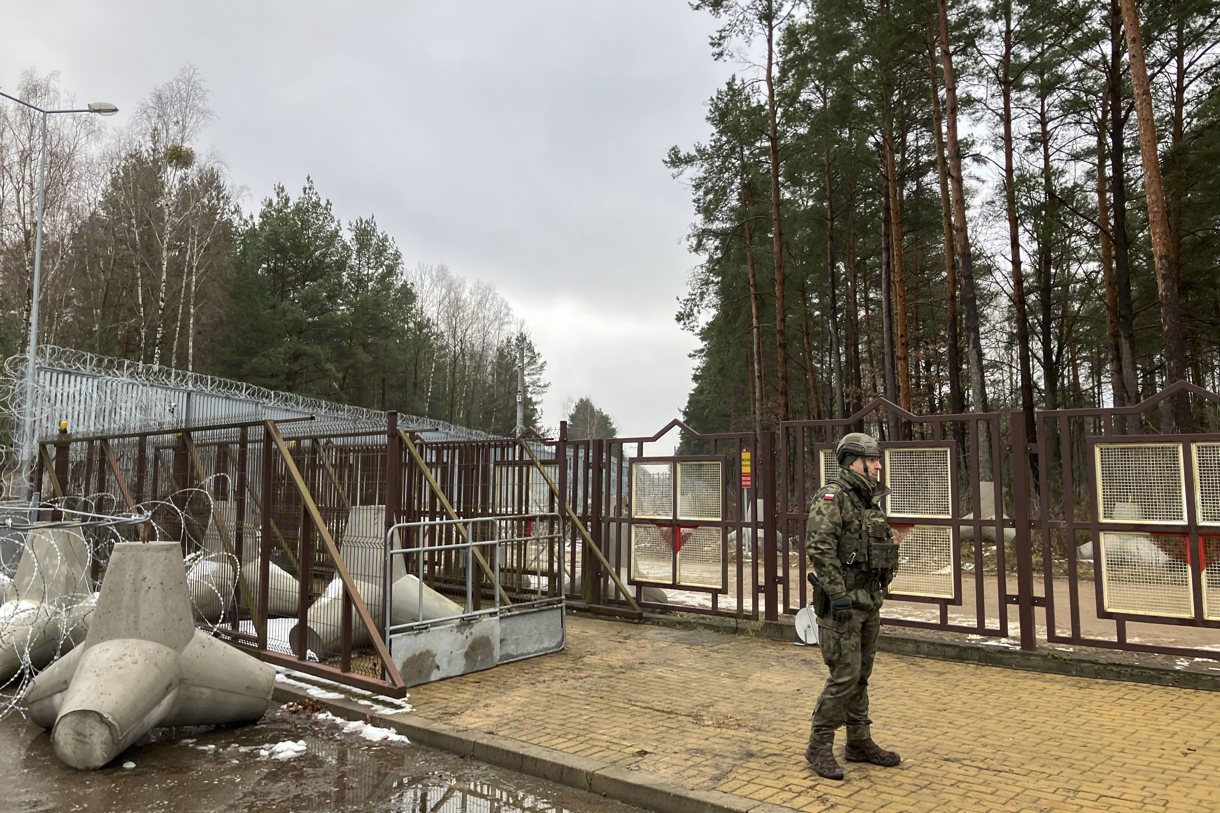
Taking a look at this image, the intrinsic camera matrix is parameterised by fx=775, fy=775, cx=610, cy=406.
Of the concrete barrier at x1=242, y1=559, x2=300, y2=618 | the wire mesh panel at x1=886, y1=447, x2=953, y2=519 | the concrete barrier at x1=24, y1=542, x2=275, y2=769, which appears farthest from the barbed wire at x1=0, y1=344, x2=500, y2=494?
the concrete barrier at x1=24, y1=542, x2=275, y2=769

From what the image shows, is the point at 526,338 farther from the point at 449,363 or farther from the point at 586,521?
the point at 586,521

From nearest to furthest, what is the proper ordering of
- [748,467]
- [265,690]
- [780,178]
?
[265,690] < [748,467] < [780,178]

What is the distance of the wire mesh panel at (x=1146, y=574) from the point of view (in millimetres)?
7422

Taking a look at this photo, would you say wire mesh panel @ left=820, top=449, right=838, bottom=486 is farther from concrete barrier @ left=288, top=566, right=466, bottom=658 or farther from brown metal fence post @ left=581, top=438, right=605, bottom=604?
concrete barrier @ left=288, top=566, right=466, bottom=658

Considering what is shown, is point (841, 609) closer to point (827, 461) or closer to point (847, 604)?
point (847, 604)

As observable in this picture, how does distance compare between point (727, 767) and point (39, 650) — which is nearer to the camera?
point (727, 767)

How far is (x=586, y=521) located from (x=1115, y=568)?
21.3 feet

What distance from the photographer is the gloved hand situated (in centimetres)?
491

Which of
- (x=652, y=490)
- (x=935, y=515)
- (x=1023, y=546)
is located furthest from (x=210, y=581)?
(x=1023, y=546)

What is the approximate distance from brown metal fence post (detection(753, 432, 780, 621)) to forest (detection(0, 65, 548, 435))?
23313 millimetres

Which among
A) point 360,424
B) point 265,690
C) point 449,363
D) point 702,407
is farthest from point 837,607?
point 702,407

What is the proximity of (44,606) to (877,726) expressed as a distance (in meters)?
7.58

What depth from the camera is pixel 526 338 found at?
6600 cm

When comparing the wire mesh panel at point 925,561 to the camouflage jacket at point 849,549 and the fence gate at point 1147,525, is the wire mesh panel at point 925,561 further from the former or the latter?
the camouflage jacket at point 849,549
